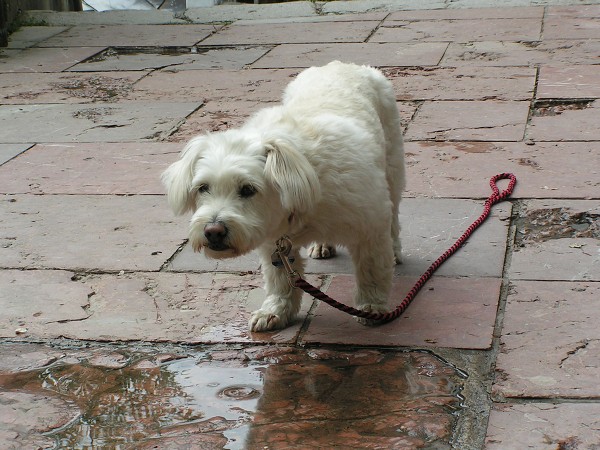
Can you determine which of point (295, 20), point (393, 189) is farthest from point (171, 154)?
point (295, 20)

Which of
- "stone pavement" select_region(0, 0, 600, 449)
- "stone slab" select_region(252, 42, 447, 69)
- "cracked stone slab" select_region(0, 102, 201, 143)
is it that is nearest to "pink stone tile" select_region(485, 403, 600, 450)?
"stone pavement" select_region(0, 0, 600, 449)

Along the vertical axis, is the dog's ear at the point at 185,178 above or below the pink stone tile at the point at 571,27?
above

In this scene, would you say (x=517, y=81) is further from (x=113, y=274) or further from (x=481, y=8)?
(x=113, y=274)

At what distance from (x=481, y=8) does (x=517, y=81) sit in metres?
3.64

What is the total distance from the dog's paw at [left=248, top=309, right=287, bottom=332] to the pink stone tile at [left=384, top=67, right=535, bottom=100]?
4050 mm

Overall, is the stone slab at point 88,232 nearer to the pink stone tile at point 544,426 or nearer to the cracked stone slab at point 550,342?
the cracked stone slab at point 550,342

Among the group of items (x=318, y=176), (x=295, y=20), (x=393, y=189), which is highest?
(x=318, y=176)

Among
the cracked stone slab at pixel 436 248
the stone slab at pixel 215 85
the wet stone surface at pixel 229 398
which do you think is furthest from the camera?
the stone slab at pixel 215 85

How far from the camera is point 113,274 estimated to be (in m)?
4.80

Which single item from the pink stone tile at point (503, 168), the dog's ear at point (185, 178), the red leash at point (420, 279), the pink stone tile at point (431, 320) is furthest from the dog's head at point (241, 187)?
the pink stone tile at point (503, 168)

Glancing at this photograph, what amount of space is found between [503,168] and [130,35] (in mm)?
6289

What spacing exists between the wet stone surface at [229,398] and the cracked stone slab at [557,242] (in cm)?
105

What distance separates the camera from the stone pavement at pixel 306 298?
3381mm

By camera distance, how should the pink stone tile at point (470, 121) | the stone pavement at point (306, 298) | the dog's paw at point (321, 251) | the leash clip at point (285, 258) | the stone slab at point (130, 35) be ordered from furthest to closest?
1. the stone slab at point (130, 35)
2. the pink stone tile at point (470, 121)
3. the dog's paw at point (321, 251)
4. the leash clip at point (285, 258)
5. the stone pavement at point (306, 298)
